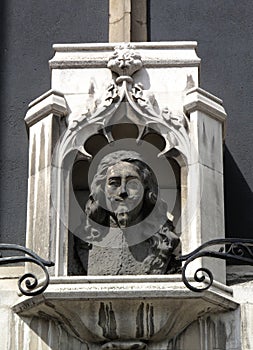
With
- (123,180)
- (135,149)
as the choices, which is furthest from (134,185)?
(135,149)

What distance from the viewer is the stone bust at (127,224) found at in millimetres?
9633

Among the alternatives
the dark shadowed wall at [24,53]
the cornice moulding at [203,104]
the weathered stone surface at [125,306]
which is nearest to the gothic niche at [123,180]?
the cornice moulding at [203,104]

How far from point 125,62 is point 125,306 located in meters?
1.62

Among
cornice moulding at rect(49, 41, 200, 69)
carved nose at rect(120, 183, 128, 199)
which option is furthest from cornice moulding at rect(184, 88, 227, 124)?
carved nose at rect(120, 183, 128, 199)

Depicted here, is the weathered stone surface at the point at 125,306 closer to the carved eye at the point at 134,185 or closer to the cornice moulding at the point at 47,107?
the carved eye at the point at 134,185

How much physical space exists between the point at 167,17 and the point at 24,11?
1.00 meters

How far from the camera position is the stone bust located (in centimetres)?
963

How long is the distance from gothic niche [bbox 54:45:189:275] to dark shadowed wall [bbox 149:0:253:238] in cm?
51

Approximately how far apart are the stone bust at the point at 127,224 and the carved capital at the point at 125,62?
1.89 feet

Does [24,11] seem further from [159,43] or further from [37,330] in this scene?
[37,330]

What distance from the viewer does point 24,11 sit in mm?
10969

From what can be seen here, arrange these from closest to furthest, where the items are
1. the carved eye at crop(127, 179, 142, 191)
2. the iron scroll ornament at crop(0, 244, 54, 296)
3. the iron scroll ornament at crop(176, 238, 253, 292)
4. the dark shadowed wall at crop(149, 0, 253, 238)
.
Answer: the iron scroll ornament at crop(176, 238, 253, 292) < the iron scroll ornament at crop(0, 244, 54, 296) < the carved eye at crop(127, 179, 142, 191) < the dark shadowed wall at crop(149, 0, 253, 238)

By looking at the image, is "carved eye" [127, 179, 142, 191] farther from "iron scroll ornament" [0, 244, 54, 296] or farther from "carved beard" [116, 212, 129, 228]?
"iron scroll ornament" [0, 244, 54, 296]

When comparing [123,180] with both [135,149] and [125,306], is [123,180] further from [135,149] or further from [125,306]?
[125,306]
